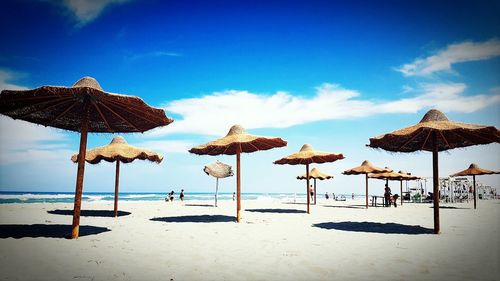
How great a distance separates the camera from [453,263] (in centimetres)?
514

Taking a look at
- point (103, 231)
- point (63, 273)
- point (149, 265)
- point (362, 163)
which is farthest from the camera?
point (362, 163)

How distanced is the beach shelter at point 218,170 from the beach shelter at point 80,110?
1404 cm

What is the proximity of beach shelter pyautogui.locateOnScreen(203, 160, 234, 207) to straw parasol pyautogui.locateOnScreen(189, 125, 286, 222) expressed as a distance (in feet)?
35.1

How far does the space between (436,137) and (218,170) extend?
1694cm

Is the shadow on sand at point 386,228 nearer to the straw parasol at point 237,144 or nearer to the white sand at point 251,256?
the white sand at point 251,256

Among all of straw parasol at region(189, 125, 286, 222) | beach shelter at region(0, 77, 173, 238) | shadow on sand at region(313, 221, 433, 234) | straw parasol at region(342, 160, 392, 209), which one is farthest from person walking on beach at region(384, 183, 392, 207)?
beach shelter at region(0, 77, 173, 238)

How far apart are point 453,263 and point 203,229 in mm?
6233

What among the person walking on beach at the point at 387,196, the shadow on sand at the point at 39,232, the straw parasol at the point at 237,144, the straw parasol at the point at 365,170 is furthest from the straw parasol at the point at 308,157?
the person walking on beach at the point at 387,196

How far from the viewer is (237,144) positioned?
10.9 meters

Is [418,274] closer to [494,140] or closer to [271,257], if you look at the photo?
[271,257]

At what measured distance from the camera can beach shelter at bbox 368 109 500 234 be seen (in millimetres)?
7934

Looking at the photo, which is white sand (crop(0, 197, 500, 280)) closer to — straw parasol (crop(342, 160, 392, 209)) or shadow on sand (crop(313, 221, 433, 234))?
shadow on sand (crop(313, 221, 433, 234))

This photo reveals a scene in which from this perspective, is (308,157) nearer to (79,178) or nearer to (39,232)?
(79,178)

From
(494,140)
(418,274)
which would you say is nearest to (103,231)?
(418,274)
